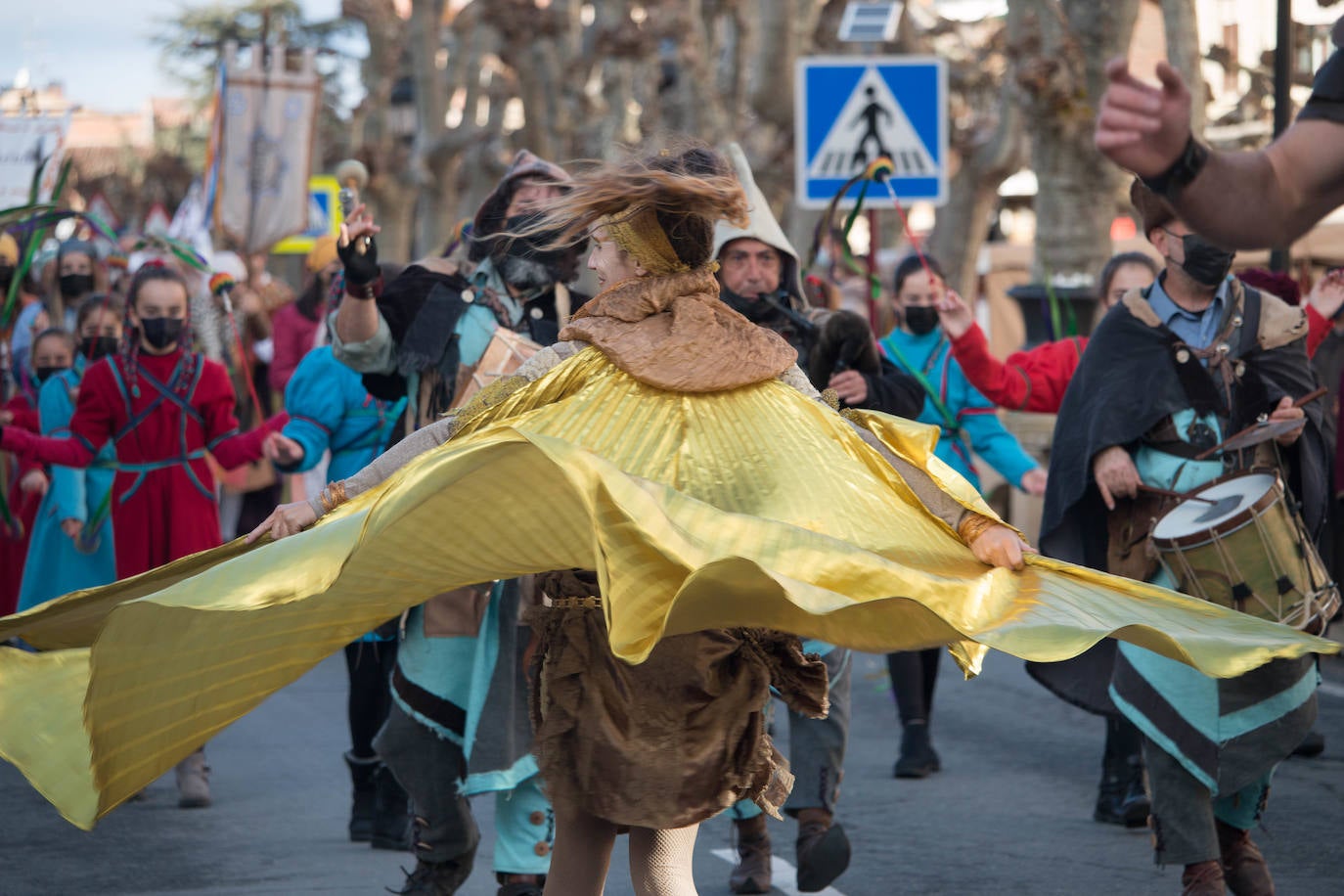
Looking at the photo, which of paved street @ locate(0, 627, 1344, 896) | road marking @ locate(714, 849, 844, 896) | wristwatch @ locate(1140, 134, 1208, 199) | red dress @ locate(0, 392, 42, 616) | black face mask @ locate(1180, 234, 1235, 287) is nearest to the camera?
wristwatch @ locate(1140, 134, 1208, 199)

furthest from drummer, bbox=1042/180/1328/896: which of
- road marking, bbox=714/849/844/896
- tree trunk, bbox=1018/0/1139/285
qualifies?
tree trunk, bbox=1018/0/1139/285

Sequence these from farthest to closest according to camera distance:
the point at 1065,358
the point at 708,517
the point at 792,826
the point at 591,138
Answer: the point at 591,138 < the point at 1065,358 < the point at 792,826 < the point at 708,517

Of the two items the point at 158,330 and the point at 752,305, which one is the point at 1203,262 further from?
the point at 158,330

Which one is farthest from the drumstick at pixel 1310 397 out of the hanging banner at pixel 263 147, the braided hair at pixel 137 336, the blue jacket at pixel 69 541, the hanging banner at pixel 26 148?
the hanging banner at pixel 263 147

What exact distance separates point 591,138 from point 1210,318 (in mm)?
28040

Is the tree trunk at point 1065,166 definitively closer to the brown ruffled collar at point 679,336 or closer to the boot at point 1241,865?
the boot at point 1241,865

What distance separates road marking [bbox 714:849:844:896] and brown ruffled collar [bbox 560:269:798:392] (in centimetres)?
236

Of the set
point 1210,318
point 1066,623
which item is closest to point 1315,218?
point 1066,623

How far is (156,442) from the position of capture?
7926 mm

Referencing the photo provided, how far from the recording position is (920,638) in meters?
3.99

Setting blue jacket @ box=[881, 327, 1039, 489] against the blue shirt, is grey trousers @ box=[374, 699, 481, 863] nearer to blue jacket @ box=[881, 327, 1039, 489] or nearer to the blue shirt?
the blue shirt

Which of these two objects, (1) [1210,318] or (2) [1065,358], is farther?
(2) [1065,358]

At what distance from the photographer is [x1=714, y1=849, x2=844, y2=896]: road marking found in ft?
20.4

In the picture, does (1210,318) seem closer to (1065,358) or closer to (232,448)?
(1065,358)
